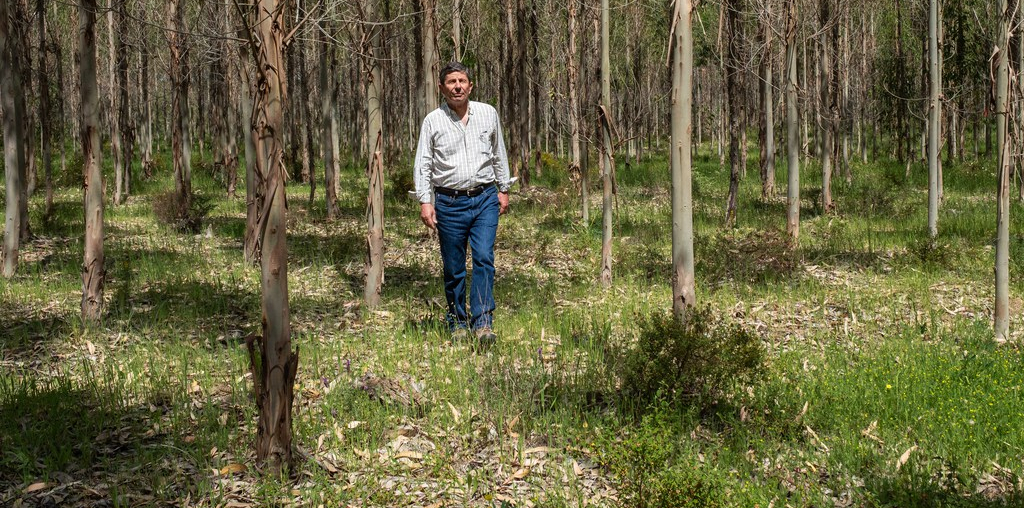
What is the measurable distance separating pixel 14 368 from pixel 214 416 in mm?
1965

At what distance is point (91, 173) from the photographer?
21.4ft

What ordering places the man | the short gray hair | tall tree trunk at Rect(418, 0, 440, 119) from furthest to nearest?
tall tree trunk at Rect(418, 0, 440, 119) < the man < the short gray hair

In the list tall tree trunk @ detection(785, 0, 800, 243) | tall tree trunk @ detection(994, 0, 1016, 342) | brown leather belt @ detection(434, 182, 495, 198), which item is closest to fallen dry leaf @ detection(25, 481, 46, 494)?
brown leather belt @ detection(434, 182, 495, 198)

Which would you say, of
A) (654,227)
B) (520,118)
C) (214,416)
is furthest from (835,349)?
(520,118)

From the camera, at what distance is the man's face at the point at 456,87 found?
5.45 m

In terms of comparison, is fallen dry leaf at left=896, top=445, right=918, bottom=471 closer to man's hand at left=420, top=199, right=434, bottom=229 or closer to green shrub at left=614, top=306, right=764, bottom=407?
green shrub at left=614, top=306, right=764, bottom=407

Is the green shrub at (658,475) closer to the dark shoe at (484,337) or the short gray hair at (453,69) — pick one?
the dark shoe at (484,337)

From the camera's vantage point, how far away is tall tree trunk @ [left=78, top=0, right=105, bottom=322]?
21.1 ft

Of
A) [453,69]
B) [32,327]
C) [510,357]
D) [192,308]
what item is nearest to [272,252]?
[510,357]

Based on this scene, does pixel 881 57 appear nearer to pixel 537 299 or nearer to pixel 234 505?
pixel 537 299

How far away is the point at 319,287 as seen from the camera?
830 centimetres

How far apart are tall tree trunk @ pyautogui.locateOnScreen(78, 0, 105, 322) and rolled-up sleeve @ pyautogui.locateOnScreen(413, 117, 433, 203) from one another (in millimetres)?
2782

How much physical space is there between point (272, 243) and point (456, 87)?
2.23 metres

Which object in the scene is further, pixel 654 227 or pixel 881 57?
pixel 881 57
